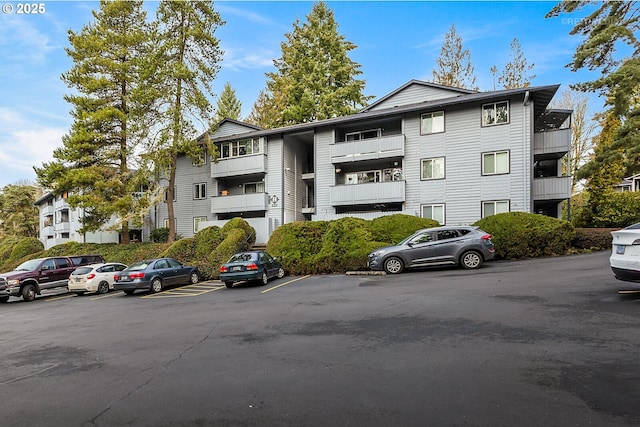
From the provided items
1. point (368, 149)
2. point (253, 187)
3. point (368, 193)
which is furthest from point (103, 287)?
point (368, 149)

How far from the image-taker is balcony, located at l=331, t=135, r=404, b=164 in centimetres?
2208

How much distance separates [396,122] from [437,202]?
21.6 feet

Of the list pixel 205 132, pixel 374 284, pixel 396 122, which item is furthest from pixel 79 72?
pixel 374 284

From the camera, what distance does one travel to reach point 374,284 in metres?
11.9

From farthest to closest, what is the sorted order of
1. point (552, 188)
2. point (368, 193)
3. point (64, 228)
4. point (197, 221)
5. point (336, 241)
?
point (64, 228), point (197, 221), point (368, 193), point (552, 188), point (336, 241)

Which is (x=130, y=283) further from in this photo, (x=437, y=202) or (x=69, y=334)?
(x=437, y=202)

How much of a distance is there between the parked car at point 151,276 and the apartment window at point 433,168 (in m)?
15.5

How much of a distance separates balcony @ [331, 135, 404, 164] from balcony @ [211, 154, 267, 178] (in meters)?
6.02

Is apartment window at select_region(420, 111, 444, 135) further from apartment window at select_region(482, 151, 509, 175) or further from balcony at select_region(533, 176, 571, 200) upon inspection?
balcony at select_region(533, 176, 571, 200)

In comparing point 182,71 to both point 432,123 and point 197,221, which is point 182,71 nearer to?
point 197,221

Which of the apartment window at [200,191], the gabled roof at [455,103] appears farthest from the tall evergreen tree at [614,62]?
the apartment window at [200,191]

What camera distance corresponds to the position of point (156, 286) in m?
15.2

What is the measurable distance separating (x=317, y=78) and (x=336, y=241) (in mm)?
25351

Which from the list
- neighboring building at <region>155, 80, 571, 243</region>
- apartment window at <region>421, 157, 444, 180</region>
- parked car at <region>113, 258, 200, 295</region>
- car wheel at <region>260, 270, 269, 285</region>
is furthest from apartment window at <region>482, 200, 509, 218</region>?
parked car at <region>113, 258, 200, 295</region>
